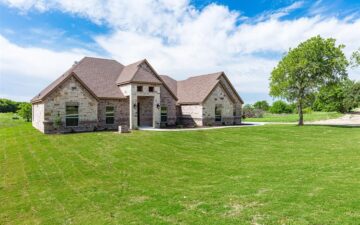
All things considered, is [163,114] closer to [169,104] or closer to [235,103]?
[169,104]

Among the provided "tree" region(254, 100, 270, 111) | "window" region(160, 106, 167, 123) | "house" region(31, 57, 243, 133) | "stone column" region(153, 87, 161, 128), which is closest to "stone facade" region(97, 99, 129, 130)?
"house" region(31, 57, 243, 133)

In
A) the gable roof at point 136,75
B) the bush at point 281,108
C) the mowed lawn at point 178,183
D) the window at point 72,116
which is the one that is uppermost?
the gable roof at point 136,75

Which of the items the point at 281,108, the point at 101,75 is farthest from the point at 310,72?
the point at 281,108

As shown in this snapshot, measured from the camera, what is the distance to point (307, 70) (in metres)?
32.0

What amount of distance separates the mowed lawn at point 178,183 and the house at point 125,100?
5737 mm

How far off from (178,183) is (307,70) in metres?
27.8

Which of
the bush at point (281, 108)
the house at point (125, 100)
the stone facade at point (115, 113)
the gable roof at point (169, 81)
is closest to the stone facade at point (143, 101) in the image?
the house at point (125, 100)

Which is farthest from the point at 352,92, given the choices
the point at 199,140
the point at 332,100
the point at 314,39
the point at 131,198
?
the point at 332,100

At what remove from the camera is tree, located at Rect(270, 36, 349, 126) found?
31.7m

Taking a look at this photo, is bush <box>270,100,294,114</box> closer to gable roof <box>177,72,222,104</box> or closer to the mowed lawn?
gable roof <box>177,72,222,104</box>

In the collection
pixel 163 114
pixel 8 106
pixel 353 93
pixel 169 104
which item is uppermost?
pixel 8 106

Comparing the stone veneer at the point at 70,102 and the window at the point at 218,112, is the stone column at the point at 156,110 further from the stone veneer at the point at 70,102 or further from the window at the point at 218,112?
the window at the point at 218,112

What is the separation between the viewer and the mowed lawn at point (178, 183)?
286 inches

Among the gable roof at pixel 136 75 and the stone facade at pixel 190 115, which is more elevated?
the gable roof at pixel 136 75
